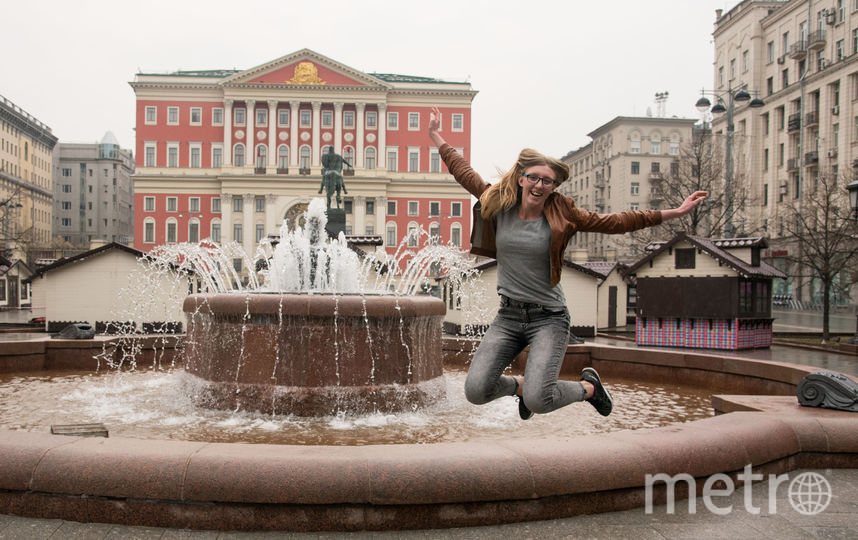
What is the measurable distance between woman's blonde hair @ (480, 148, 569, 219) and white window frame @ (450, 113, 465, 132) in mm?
77358

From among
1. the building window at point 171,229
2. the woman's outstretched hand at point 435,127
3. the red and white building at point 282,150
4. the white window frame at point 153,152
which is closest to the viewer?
the woman's outstretched hand at point 435,127

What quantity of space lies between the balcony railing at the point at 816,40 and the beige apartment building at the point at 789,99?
68 mm

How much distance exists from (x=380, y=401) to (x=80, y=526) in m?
3.80

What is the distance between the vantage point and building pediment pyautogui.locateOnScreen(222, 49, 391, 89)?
78.5 metres

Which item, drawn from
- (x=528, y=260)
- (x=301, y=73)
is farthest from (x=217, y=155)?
(x=528, y=260)

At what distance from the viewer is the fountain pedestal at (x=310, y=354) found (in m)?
7.14

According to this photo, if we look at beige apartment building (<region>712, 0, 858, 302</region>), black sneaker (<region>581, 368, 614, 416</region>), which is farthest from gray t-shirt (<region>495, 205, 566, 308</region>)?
beige apartment building (<region>712, 0, 858, 302</region>)

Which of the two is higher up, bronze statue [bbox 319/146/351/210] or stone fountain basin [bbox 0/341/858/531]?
bronze statue [bbox 319/146/351/210]

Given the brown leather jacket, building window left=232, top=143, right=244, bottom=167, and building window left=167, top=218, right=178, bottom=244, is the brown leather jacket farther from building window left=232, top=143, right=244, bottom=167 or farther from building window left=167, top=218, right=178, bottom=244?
building window left=167, top=218, right=178, bottom=244

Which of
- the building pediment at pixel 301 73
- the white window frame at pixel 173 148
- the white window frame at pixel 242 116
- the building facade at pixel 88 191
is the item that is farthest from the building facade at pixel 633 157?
the building facade at pixel 88 191

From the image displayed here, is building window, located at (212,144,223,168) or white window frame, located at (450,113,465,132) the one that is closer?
building window, located at (212,144,223,168)

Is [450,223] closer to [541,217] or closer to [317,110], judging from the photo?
[317,110]

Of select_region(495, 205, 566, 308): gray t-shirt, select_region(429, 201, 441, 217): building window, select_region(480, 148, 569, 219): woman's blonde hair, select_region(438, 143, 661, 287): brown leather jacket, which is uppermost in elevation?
select_region(429, 201, 441, 217): building window

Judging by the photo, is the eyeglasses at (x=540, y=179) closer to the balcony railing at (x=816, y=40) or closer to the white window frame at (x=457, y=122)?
the balcony railing at (x=816, y=40)
